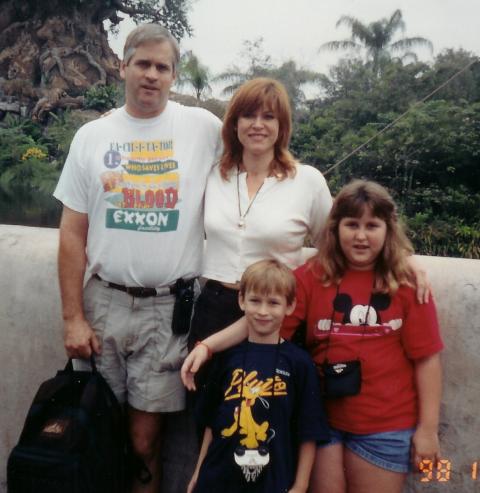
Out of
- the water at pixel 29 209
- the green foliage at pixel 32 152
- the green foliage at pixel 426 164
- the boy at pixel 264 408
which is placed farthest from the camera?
the green foliage at pixel 32 152

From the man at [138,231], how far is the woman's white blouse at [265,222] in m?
0.14

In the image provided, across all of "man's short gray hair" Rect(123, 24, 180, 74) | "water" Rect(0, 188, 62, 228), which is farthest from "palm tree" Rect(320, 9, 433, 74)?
"man's short gray hair" Rect(123, 24, 180, 74)

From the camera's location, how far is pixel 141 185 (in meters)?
2.38

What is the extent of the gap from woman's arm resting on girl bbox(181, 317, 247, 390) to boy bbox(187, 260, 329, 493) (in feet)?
0.18

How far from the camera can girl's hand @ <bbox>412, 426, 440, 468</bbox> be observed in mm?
2027

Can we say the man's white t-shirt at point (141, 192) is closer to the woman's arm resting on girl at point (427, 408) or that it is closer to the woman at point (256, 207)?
the woman at point (256, 207)

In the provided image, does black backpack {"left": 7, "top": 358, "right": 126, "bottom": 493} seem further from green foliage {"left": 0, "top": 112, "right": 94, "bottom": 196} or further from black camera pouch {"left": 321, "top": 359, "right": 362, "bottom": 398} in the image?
green foliage {"left": 0, "top": 112, "right": 94, "bottom": 196}

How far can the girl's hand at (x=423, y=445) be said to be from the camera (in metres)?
2.03

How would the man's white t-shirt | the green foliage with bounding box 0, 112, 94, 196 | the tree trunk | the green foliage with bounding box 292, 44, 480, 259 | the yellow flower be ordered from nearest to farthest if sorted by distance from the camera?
the man's white t-shirt
the green foliage with bounding box 292, 44, 480, 259
the green foliage with bounding box 0, 112, 94, 196
the yellow flower
the tree trunk

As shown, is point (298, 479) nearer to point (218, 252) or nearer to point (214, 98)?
point (218, 252)

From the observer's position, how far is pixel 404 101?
1644 centimetres

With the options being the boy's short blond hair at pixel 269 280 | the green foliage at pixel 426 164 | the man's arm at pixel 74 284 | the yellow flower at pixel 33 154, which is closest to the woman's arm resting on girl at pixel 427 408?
the boy's short blond hair at pixel 269 280

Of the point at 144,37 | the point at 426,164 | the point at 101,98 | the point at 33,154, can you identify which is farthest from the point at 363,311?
the point at 101,98

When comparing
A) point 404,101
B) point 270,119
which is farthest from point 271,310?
point 404,101
